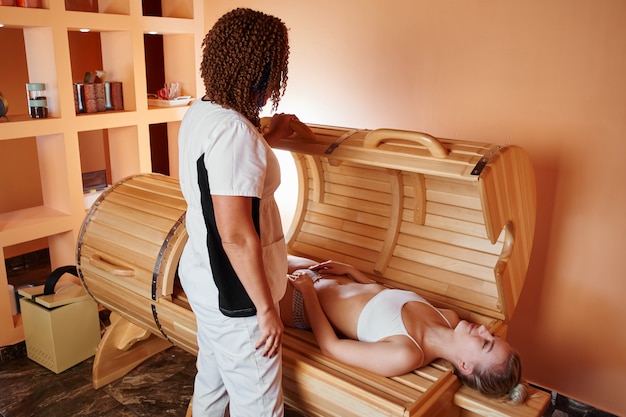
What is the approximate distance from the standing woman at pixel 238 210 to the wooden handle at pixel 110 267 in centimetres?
73

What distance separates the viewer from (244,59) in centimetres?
163

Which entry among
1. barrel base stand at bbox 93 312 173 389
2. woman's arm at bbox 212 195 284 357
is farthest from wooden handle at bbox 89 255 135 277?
woman's arm at bbox 212 195 284 357

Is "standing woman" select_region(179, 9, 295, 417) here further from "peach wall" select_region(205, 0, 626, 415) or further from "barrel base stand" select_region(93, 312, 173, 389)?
"peach wall" select_region(205, 0, 626, 415)

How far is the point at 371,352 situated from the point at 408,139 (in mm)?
777

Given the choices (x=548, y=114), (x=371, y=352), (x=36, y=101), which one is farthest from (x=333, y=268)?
(x=36, y=101)

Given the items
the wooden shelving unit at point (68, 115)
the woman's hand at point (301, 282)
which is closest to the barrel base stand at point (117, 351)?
the wooden shelving unit at point (68, 115)

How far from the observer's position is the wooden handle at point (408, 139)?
1934 mm

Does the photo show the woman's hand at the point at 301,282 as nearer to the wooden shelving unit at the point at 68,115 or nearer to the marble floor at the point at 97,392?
the marble floor at the point at 97,392

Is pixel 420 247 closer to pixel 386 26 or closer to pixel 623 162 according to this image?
pixel 623 162

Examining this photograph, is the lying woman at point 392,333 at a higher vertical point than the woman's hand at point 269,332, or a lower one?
lower

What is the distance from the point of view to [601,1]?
2367mm

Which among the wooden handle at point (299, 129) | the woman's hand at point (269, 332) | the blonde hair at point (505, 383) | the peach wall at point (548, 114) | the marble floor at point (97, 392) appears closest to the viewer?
the woman's hand at point (269, 332)

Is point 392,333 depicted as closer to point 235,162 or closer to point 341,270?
point 341,270

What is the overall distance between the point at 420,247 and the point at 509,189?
26.0 inches
